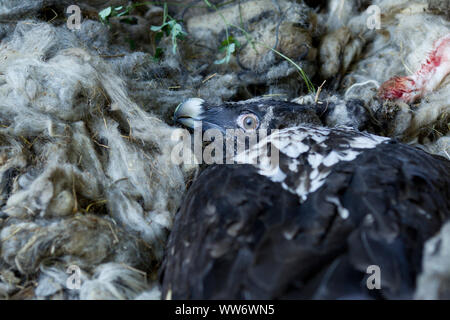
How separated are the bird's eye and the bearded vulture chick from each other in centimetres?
26

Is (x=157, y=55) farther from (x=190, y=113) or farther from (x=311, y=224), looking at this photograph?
(x=311, y=224)

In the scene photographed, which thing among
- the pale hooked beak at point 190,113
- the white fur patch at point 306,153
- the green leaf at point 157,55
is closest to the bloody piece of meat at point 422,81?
the white fur patch at point 306,153

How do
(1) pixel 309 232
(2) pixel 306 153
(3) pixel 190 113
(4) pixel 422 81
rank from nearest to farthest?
(1) pixel 309 232
(2) pixel 306 153
(3) pixel 190 113
(4) pixel 422 81

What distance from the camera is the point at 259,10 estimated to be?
1907mm

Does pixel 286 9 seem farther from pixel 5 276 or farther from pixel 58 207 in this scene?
pixel 5 276

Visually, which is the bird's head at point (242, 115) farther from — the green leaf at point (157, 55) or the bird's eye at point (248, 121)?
the green leaf at point (157, 55)

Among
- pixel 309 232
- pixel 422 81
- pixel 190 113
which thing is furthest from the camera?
pixel 422 81

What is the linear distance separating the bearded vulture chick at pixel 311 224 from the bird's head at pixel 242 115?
0.88 feet

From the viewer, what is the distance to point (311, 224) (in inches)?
35.7

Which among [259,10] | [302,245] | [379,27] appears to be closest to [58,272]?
[302,245]

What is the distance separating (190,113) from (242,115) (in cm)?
21

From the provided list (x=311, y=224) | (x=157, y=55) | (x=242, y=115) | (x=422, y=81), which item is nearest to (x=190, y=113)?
(x=242, y=115)

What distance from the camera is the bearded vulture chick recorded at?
804 mm

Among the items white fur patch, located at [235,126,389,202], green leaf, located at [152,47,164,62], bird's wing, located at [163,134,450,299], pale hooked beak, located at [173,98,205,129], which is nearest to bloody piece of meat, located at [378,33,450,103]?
white fur patch, located at [235,126,389,202]
